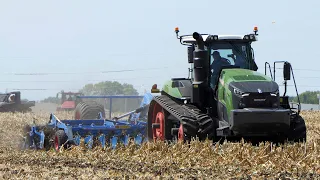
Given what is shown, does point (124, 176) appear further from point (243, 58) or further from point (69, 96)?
point (69, 96)

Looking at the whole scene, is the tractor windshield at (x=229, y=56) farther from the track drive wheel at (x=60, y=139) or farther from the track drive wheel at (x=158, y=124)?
the track drive wheel at (x=60, y=139)

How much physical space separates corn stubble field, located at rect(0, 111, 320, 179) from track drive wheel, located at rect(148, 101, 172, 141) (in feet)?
4.53

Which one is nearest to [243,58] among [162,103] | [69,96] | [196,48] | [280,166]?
[196,48]

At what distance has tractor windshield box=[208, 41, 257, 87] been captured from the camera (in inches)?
454

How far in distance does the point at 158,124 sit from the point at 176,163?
12.3 feet

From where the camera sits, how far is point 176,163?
9.11m

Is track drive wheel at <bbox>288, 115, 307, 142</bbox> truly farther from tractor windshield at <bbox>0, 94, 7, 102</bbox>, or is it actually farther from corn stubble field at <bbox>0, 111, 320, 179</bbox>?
tractor windshield at <bbox>0, 94, 7, 102</bbox>

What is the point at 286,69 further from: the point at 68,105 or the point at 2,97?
the point at 68,105

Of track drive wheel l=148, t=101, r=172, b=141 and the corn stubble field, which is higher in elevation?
track drive wheel l=148, t=101, r=172, b=141

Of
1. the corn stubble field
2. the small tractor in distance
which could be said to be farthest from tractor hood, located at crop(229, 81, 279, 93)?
the small tractor in distance

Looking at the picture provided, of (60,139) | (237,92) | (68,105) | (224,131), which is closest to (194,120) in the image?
(224,131)

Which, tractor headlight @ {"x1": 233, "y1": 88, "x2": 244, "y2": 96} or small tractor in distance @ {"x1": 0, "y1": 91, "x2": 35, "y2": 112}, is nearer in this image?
tractor headlight @ {"x1": 233, "y1": 88, "x2": 244, "y2": 96}

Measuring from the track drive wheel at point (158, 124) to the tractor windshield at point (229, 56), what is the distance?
1.36 m

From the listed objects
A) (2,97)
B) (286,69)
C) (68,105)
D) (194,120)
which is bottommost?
(68,105)
